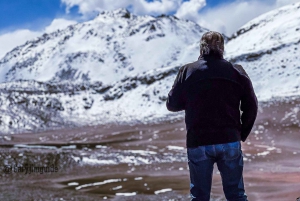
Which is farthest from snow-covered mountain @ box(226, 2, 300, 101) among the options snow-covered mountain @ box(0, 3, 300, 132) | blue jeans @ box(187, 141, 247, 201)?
blue jeans @ box(187, 141, 247, 201)

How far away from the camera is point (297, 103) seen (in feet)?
106

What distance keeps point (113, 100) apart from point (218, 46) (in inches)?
1867

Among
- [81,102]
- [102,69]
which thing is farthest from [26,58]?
[81,102]

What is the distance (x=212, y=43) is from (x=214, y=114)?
2.19 ft

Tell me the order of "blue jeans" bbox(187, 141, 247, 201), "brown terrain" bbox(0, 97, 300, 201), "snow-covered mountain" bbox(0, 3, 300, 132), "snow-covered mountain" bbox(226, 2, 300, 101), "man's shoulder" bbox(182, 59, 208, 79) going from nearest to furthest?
1. "blue jeans" bbox(187, 141, 247, 201)
2. "man's shoulder" bbox(182, 59, 208, 79)
3. "brown terrain" bbox(0, 97, 300, 201)
4. "snow-covered mountain" bbox(226, 2, 300, 101)
5. "snow-covered mountain" bbox(0, 3, 300, 132)

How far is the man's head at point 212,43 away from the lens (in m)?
4.19

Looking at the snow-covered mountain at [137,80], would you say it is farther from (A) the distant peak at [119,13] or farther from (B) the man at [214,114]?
(A) the distant peak at [119,13]

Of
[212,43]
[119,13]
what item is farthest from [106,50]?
[212,43]

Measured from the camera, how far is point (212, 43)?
421cm

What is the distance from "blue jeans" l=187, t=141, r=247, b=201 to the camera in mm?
4031

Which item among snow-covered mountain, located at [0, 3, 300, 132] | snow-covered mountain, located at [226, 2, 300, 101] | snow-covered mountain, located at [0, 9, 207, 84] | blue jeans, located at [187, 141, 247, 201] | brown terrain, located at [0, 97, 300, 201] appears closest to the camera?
blue jeans, located at [187, 141, 247, 201]

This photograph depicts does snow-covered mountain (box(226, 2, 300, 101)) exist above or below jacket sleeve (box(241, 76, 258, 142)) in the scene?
above

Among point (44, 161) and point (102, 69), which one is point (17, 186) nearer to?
point (44, 161)

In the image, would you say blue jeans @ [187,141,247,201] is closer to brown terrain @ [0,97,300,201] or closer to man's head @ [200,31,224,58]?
man's head @ [200,31,224,58]
